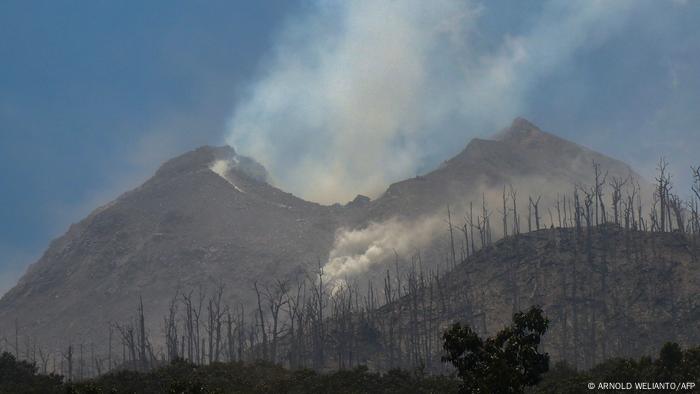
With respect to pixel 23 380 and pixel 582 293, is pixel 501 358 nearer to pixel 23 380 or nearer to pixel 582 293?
pixel 23 380

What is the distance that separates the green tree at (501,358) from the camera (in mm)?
21859

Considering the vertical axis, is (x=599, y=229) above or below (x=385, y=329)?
above

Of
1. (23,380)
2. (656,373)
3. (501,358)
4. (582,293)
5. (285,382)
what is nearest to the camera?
(501,358)

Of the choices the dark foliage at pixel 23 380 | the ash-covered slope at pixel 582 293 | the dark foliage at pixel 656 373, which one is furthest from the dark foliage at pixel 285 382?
the ash-covered slope at pixel 582 293

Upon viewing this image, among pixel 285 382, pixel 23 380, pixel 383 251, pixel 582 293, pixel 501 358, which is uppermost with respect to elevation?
pixel 383 251

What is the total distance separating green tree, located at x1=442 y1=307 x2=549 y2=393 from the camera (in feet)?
71.7

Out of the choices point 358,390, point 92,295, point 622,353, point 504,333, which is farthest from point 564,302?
point 92,295

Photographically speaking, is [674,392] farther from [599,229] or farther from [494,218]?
[494,218]

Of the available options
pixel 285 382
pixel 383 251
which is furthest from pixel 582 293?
pixel 383 251

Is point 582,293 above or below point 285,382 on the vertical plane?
above

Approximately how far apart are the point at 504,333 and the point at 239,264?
586 ft

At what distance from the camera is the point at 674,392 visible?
32.4 metres

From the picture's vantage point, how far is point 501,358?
22438 millimetres

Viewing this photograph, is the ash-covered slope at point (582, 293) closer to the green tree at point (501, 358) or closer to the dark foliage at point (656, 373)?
the dark foliage at point (656, 373)
